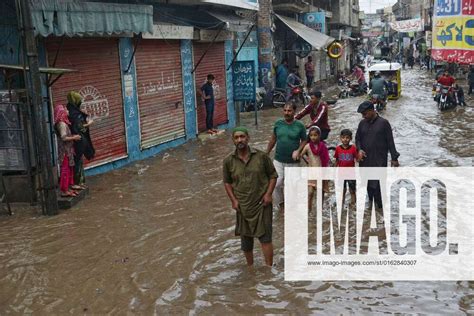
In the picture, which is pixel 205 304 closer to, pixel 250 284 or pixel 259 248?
pixel 250 284

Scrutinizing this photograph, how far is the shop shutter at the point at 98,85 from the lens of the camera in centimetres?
983

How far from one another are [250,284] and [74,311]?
167cm

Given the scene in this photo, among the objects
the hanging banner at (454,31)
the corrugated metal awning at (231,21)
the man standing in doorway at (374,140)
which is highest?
the corrugated metal awning at (231,21)

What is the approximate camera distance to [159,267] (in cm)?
609

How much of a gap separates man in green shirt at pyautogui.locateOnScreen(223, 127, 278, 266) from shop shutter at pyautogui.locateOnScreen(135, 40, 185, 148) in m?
7.02

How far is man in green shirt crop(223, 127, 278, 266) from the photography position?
18.0ft

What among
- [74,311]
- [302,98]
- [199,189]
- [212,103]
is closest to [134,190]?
[199,189]

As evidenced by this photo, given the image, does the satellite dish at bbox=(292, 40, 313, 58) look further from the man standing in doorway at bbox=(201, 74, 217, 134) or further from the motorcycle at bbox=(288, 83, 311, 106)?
the man standing in doorway at bbox=(201, 74, 217, 134)

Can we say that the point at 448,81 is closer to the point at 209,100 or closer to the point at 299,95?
the point at 299,95

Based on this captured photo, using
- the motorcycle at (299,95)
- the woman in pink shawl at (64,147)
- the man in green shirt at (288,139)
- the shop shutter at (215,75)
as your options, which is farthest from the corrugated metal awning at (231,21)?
the man in green shirt at (288,139)

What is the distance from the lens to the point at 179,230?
7391mm

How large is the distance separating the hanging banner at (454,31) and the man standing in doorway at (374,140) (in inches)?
51.3

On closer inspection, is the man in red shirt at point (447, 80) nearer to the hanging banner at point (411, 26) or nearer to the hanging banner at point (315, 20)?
the hanging banner at point (315, 20)

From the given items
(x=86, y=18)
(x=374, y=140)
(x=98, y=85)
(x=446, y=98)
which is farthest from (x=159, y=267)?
(x=446, y=98)
